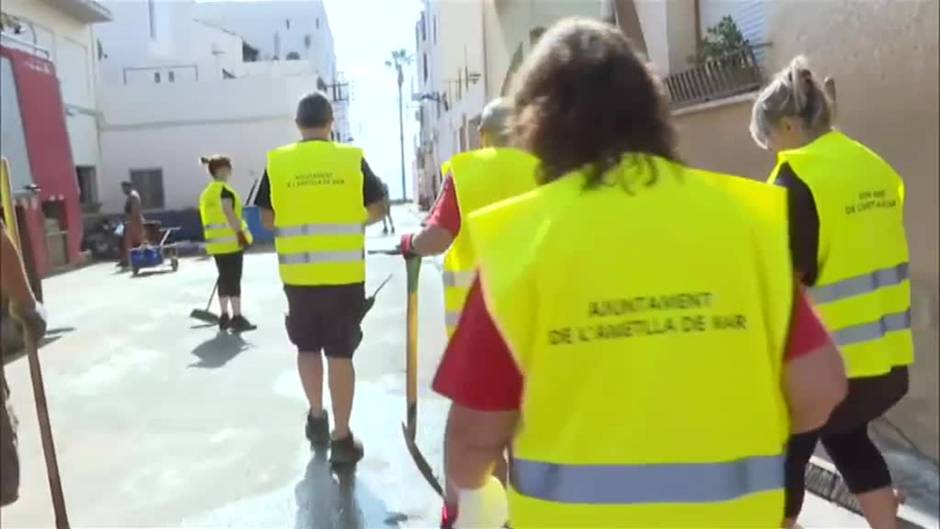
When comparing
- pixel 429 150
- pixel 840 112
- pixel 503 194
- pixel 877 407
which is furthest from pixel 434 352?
pixel 429 150

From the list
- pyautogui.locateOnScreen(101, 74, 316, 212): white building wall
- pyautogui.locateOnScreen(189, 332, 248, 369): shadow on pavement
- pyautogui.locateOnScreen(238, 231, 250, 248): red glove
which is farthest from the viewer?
pyautogui.locateOnScreen(101, 74, 316, 212): white building wall

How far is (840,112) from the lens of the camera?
442 cm

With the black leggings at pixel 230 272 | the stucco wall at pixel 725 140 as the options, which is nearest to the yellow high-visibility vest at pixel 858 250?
the stucco wall at pixel 725 140

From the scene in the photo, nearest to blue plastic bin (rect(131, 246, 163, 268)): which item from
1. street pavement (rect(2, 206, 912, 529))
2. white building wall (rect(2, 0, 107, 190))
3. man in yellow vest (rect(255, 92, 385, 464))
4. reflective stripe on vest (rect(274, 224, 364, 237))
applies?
white building wall (rect(2, 0, 107, 190))

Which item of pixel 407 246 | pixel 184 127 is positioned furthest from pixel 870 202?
pixel 184 127

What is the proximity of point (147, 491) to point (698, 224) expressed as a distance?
3435 millimetres

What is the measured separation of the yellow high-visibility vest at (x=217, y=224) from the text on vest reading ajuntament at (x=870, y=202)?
638 cm

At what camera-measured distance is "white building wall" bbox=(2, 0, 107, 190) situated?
1160cm

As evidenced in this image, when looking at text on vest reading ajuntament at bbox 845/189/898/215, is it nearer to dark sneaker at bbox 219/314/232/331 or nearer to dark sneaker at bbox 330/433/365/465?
dark sneaker at bbox 330/433/365/465

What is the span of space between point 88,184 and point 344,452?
13601mm

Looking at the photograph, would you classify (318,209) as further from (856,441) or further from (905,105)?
(856,441)

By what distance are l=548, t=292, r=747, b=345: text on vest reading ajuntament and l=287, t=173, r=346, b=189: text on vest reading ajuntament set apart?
301 centimetres

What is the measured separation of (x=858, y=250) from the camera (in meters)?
2.81

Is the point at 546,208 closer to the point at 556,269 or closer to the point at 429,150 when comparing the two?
the point at 556,269
